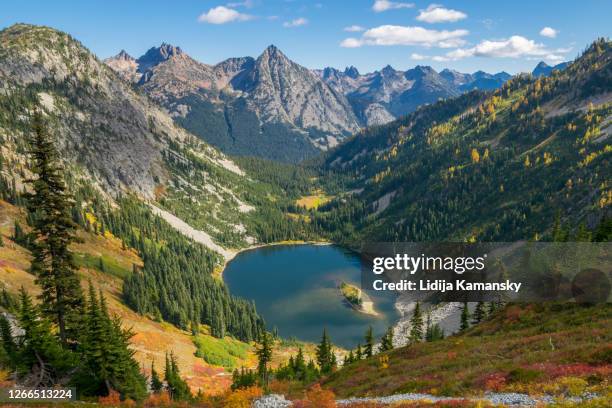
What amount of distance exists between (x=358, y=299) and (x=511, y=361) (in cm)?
12225

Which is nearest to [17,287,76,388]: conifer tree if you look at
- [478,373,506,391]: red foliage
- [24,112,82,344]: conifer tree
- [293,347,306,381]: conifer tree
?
[24,112,82,344]: conifer tree

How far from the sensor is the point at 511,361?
3766cm

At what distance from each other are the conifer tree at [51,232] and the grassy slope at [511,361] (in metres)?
30.8

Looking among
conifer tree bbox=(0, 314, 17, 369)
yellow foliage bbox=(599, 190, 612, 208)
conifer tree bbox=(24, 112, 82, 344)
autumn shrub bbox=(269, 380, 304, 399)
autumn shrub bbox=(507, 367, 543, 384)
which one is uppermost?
yellow foliage bbox=(599, 190, 612, 208)

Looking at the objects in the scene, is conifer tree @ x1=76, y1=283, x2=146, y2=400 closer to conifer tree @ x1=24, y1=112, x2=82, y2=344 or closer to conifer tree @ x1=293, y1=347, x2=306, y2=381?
conifer tree @ x1=24, y1=112, x2=82, y2=344

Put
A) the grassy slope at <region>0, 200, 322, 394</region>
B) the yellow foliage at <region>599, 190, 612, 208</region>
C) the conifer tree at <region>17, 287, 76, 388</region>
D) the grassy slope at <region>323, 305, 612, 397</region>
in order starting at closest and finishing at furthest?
1. the grassy slope at <region>323, 305, 612, 397</region>
2. the conifer tree at <region>17, 287, 76, 388</region>
3. the grassy slope at <region>0, 200, 322, 394</region>
4. the yellow foliage at <region>599, 190, 612, 208</region>

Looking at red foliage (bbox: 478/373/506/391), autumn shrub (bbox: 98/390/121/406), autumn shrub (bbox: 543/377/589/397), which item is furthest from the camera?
autumn shrub (bbox: 98/390/121/406)

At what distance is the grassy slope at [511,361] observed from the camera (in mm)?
29625

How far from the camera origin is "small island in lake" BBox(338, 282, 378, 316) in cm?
15348

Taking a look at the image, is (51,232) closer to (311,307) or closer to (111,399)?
(111,399)

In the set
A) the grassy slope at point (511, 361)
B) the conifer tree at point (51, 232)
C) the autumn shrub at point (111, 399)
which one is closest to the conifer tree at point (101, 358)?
the autumn shrub at point (111, 399)

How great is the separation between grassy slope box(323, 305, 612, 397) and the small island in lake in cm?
8591

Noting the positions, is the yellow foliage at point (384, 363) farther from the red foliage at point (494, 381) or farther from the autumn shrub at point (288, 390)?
the red foliage at point (494, 381)

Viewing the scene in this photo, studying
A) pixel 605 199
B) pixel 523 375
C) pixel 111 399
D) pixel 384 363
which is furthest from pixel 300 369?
pixel 605 199
